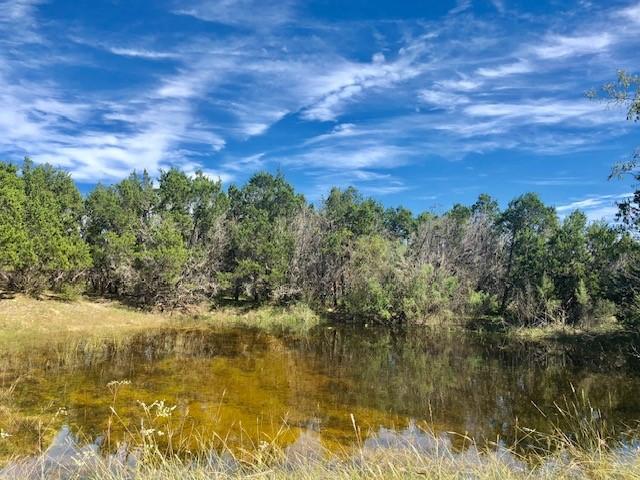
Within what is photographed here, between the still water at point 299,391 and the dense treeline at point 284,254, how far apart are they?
24.9 ft

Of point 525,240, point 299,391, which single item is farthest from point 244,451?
point 525,240

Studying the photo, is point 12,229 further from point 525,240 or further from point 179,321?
point 525,240

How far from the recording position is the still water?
1105 cm

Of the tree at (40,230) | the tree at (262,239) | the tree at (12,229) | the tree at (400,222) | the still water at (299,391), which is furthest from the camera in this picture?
the tree at (400,222)

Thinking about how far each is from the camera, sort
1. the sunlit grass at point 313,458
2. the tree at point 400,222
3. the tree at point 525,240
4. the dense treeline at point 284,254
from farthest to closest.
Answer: the tree at point 400,222 → the tree at point 525,240 → the dense treeline at point 284,254 → the sunlit grass at point 313,458

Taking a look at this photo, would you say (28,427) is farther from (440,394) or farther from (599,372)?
(599,372)

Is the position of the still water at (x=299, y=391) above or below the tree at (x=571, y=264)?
below

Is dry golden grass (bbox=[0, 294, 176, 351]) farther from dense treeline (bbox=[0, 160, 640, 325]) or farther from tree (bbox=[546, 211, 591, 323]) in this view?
tree (bbox=[546, 211, 591, 323])

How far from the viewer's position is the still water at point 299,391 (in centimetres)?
1105

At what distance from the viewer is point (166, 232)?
34.0m

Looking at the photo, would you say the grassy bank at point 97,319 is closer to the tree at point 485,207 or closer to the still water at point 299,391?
the still water at point 299,391

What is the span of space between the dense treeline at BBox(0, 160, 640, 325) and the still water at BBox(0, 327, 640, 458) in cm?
760

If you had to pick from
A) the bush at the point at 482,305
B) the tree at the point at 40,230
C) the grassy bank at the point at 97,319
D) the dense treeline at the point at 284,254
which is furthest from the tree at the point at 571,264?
the tree at the point at 40,230

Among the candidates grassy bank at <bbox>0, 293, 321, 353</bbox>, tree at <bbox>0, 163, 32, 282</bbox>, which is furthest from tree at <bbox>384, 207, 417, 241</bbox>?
tree at <bbox>0, 163, 32, 282</bbox>
